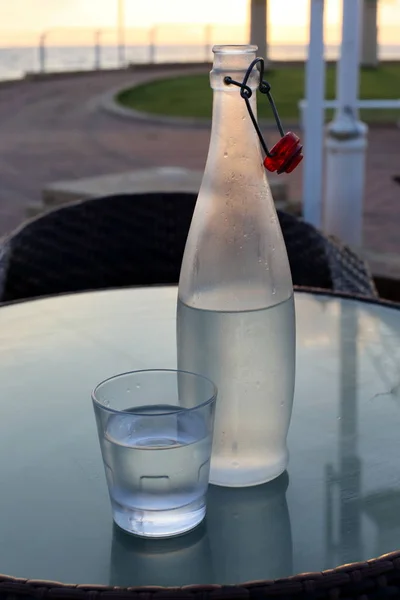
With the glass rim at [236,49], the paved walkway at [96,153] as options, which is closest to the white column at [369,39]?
the paved walkway at [96,153]

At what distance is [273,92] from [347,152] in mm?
8695

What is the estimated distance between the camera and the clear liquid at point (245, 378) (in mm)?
792

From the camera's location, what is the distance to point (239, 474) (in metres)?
0.81

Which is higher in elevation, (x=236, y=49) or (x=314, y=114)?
(x=236, y=49)

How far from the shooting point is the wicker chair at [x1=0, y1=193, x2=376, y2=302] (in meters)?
1.93

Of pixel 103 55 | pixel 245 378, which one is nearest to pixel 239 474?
pixel 245 378

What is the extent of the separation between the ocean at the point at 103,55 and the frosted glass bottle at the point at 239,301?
14843mm

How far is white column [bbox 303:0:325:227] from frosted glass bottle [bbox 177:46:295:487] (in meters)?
2.52

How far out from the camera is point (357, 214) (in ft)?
11.3

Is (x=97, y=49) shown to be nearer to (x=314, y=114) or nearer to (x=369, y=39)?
(x=369, y=39)

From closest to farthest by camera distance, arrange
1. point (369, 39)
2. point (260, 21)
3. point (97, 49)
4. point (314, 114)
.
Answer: point (314, 114) → point (260, 21) → point (369, 39) → point (97, 49)

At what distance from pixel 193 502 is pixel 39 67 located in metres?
16.8

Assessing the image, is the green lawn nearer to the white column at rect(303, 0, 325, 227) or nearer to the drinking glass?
the white column at rect(303, 0, 325, 227)

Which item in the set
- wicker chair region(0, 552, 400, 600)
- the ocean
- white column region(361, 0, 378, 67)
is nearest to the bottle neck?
wicker chair region(0, 552, 400, 600)
